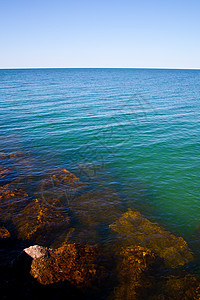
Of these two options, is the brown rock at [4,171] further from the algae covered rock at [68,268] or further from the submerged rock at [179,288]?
the submerged rock at [179,288]

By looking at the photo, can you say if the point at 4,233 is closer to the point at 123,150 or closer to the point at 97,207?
the point at 97,207

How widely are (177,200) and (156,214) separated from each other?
268 centimetres

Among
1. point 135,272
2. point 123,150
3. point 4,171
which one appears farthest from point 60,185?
point 123,150

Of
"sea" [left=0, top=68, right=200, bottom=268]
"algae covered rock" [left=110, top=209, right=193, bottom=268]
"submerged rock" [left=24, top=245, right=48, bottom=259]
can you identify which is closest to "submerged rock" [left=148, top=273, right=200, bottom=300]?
"algae covered rock" [left=110, top=209, right=193, bottom=268]

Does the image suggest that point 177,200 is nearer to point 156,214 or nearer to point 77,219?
point 156,214

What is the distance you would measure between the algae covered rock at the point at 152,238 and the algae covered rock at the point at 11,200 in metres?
7.07

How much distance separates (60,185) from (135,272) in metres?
9.50

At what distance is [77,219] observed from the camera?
13047 mm

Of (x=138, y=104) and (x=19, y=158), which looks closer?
(x=19, y=158)

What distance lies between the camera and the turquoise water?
50.1 feet

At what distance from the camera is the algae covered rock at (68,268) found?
894 centimetres

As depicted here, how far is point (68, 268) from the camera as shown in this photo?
9328mm

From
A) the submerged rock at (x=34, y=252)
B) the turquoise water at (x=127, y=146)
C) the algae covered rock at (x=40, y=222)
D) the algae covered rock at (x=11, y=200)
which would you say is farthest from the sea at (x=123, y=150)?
the submerged rock at (x=34, y=252)

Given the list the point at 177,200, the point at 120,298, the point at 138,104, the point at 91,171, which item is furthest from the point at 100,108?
the point at 120,298
